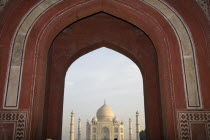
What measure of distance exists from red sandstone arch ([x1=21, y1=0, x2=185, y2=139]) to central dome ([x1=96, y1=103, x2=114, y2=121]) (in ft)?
106

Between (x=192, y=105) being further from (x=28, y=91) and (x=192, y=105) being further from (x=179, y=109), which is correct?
(x=28, y=91)

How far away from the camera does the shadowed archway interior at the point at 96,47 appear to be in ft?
24.4

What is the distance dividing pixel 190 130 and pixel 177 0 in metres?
3.02

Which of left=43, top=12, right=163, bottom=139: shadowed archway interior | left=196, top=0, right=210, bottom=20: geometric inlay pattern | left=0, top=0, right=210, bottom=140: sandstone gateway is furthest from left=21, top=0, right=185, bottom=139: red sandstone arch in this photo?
left=43, top=12, right=163, bottom=139: shadowed archway interior

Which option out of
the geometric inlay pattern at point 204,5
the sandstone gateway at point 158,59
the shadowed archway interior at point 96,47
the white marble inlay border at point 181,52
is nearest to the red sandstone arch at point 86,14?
the sandstone gateway at point 158,59

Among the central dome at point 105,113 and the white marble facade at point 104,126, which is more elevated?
the central dome at point 105,113

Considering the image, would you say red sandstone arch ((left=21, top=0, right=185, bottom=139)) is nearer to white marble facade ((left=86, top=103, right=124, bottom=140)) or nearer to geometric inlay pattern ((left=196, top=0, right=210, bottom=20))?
geometric inlay pattern ((left=196, top=0, right=210, bottom=20))

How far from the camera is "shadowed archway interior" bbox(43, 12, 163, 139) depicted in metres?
7.43

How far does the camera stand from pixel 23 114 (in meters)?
5.06

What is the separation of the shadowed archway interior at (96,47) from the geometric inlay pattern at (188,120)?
2.20 m

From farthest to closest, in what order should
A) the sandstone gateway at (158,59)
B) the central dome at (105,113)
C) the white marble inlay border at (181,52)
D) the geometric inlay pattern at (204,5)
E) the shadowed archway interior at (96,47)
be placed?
the central dome at (105,113) → the shadowed archway interior at (96,47) → the geometric inlay pattern at (204,5) → the white marble inlay border at (181,52) → the sandstone gateway at (158,59)

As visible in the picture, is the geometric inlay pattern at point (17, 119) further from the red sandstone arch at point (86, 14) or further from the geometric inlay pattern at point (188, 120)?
the geometric inlay pattern at point (188, 120)

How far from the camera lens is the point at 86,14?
659 cm

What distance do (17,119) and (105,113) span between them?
110 ft
